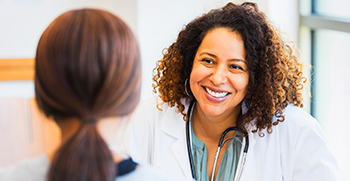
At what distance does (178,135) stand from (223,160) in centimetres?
21

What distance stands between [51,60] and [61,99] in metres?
0.07

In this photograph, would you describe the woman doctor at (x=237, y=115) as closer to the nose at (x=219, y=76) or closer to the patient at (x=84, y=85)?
the nose at (x=219, y=76)

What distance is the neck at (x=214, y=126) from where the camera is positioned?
149cm

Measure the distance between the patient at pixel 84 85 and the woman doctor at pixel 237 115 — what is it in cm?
68

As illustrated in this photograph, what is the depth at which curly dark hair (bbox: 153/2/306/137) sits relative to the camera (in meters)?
1.35

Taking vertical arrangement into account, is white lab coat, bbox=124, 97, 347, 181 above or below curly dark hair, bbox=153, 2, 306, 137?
below

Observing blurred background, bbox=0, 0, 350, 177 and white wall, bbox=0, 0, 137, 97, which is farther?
white wall, bbox=0, 0, 137, 97

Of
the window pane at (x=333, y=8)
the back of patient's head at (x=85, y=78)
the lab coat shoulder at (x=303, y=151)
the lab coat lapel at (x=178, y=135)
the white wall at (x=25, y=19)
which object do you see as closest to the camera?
the back of patient's head at (x=85, y=78)

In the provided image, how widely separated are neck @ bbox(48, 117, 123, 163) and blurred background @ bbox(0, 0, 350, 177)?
0.68m

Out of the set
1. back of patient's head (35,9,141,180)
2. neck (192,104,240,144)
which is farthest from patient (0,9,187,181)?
neck (192,104,240,144)

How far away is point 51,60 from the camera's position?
67 cm

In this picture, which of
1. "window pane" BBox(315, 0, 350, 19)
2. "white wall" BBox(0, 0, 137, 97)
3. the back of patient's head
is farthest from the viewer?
"white wall" BBox(0, 0, 137, 97)

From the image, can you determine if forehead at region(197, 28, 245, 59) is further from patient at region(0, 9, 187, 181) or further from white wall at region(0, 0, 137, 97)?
white wall at region(0, 0, 137, 97)

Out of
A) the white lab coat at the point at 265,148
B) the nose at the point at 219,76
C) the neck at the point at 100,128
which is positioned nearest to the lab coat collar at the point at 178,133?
the white lab coat at the point at 265,148
